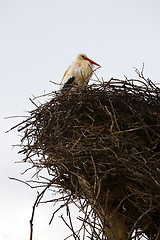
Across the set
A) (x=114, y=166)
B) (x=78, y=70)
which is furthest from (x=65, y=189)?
(x=78, y=70)

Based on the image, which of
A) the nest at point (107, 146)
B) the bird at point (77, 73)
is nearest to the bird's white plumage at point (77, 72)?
the bird at point (77, 73)

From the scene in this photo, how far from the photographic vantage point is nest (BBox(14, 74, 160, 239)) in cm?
220

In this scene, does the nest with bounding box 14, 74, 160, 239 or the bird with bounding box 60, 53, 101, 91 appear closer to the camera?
the nest with bounding box 14, 74, 160, 239

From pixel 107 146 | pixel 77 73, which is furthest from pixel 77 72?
pixel 107 146

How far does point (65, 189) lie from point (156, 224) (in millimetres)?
742

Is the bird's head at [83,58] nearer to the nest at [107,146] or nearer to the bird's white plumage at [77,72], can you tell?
the bird's white plumage at [77,72]

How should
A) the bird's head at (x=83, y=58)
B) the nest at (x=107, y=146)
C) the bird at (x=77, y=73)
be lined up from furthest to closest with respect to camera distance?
the bird's head at (x=83, y=58), the bird at (x=77, y=73), the nest at (x=107, y=146)

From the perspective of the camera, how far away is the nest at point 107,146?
220 cm

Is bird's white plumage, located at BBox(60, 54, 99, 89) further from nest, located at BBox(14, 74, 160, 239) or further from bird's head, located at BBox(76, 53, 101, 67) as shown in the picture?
nest, located at BBox(14, 74, 160, 239)

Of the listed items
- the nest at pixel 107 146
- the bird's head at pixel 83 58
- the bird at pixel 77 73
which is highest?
the bird's head at pixel 83 58

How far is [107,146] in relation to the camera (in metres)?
2.31

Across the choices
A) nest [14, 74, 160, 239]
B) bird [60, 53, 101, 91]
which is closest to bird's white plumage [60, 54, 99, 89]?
bird [60, 53, 101, 91]

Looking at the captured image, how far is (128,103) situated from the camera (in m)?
2.63

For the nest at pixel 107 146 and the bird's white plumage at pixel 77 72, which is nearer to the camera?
the nest at pixel 107 146
